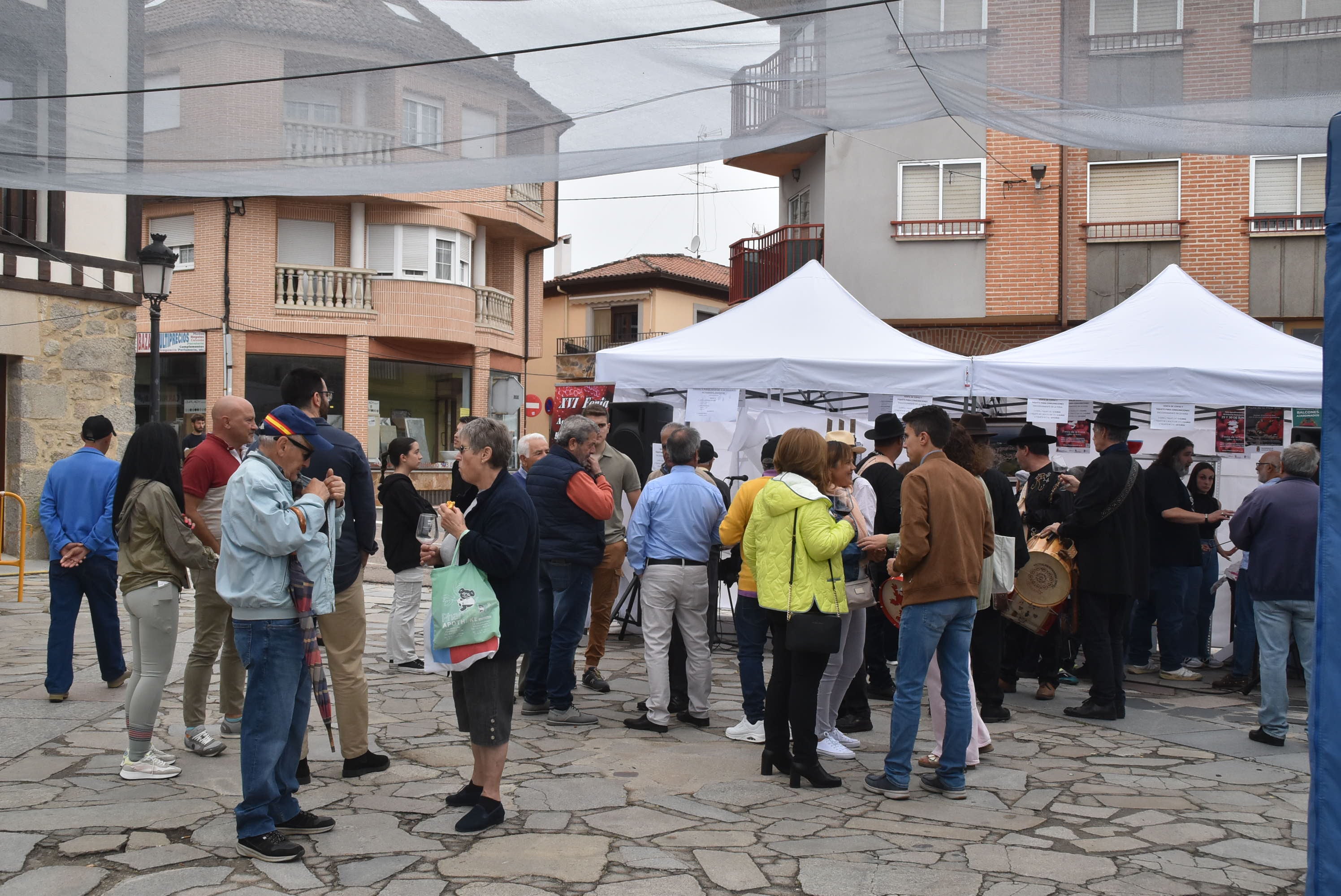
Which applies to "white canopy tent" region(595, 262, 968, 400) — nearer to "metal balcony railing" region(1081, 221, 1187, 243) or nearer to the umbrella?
the umbrella

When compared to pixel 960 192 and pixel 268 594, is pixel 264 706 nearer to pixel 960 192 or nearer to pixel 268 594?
pixel 268 594

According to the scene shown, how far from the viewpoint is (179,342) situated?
25969 millimetres

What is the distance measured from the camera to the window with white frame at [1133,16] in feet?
9.60

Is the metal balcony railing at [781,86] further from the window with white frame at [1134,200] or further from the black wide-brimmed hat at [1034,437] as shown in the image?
the window with white frame at [1134,200]

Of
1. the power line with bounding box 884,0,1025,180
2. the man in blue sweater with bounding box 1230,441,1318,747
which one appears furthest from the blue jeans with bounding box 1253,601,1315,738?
the power line with bounding box 884,0,1025,180

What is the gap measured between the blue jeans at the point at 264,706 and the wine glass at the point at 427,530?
0.60 m

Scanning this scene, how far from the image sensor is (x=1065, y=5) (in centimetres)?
291

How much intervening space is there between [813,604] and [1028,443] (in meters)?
3.42

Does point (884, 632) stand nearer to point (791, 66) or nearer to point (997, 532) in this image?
point (997, 532)

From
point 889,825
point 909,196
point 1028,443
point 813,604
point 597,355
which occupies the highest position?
point 909,196

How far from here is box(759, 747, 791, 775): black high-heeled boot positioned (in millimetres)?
5461

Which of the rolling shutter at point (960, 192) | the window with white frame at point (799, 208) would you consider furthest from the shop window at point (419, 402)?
the rolling shutter at point (960, 192)

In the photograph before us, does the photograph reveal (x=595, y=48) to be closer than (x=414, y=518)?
Yes

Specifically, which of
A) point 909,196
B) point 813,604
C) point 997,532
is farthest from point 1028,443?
point 909,196
